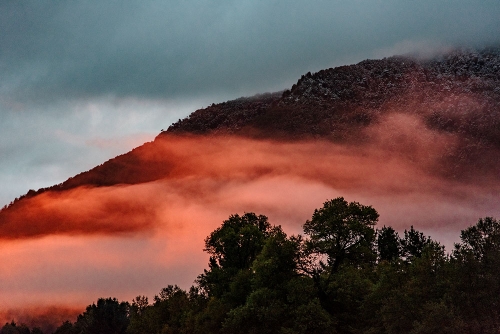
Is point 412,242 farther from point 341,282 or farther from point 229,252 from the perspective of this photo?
point 341,282

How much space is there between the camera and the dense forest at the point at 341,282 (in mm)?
67125

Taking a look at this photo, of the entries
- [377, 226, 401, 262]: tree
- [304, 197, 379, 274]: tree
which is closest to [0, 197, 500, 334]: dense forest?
[304, 197, 379, 274]: tree

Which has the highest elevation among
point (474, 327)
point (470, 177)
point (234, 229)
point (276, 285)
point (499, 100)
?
point (499, 100)

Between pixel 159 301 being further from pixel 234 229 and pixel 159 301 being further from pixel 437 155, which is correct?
pixel 437 155

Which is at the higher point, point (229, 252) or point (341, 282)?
point (229, 252)

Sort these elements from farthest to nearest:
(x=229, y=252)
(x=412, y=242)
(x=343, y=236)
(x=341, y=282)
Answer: (x=412, y=242)
(x=229, y=252)
(x=343, y=236)
(x=341, y=282)

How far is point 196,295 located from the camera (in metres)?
126

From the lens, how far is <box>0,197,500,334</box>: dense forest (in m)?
67.1

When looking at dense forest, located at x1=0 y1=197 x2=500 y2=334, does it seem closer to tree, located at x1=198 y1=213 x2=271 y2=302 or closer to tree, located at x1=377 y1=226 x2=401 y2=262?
tree, located at x1=198 y1=213 x2=271 y2=302

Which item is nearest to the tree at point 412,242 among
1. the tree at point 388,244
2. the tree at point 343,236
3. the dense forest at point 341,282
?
the tree at point 388,244

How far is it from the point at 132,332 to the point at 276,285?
6471cm

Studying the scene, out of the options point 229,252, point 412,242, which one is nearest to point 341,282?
point 229,252

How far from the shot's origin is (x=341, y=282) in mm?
78750

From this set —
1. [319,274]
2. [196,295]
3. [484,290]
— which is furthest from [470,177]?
[484,290]
